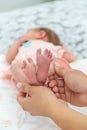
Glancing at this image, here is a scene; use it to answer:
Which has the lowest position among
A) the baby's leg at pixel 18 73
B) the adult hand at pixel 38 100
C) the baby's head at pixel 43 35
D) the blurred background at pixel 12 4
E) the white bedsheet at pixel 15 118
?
the white bedsheet at pixel 15 118

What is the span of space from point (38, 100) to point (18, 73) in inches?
10.7

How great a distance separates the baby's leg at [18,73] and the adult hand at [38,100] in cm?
12

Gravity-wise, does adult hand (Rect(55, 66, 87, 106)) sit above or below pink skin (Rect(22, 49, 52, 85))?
below

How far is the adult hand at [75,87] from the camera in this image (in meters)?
1.12

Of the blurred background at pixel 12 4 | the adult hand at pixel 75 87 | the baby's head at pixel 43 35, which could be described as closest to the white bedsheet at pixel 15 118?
the adult hand at pixel 75 87

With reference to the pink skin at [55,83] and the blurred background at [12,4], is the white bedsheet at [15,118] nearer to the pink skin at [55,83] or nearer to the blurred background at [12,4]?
the pink skin at [55,83]

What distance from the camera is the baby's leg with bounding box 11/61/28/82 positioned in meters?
1.25

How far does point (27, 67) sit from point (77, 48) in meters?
0.62

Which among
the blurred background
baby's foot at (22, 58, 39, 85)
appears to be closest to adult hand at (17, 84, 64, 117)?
baby's foot at (22, 58, 39, 85)

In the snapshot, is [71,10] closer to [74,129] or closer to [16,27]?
[16,27]

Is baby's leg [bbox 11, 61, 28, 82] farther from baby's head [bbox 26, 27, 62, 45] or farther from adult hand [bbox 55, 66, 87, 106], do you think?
baby's head [bbox 26, 27, 62, 45]

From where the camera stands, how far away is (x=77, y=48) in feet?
5.60

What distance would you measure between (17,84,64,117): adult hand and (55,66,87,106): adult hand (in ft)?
0.32

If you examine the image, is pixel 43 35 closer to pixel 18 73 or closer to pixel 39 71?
pixel 18 73
